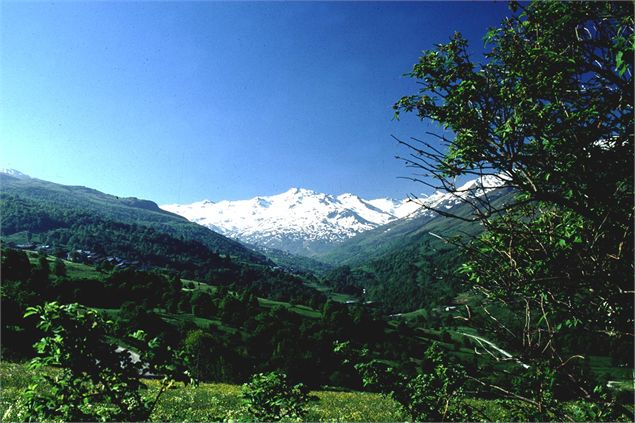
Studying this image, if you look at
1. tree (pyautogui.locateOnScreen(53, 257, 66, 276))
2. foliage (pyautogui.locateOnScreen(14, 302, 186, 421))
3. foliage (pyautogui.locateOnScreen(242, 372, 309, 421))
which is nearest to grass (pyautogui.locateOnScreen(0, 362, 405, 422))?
foliage (pyautogui.locateOnScreen(242, 372, 309, 421))

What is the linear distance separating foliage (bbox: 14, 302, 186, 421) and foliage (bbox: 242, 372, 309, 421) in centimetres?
277

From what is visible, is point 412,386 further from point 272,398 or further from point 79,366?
point 79,366

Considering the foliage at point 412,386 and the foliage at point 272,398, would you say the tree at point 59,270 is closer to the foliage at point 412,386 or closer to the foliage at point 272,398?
the foliage at point 412,386

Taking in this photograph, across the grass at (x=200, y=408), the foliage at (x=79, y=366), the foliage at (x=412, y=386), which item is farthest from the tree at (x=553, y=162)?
the grass at (x=200, y=408)

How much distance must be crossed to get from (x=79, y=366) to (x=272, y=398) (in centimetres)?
441

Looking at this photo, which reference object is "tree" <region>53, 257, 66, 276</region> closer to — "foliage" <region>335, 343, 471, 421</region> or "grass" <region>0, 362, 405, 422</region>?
"grass" <region>0, 362, 405, 422</region>

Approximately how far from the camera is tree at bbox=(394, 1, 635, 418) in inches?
209

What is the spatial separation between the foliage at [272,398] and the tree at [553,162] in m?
5.13

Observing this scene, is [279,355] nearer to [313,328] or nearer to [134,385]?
[313,328]

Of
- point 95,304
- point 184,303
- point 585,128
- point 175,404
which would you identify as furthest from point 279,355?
point 585,128

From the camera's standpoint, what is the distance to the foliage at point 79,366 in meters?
5.77

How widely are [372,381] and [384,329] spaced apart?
7463 inches

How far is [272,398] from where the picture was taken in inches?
344

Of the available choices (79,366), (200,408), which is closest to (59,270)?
(200,408)
